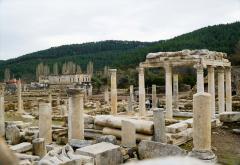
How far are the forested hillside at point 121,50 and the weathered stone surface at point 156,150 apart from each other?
49406 mm

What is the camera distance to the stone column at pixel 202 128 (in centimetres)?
1122

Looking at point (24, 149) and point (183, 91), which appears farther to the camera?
point (183, 91)

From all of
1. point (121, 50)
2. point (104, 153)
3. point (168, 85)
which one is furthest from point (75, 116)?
point (121, 50)

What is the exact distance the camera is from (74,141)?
14031 millimetres

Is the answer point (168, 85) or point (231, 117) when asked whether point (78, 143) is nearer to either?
point (231, 117)

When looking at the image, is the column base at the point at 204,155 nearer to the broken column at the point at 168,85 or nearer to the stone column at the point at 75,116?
the stone column at the point at 75,116

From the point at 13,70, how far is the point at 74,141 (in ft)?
477

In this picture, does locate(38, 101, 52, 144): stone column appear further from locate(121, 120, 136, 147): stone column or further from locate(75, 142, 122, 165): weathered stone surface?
locate(75, 142, 122, 165): weathered stone surface

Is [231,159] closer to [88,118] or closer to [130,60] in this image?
[88,118]

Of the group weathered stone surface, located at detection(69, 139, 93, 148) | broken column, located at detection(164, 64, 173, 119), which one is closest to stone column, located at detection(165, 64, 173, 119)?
broken column, located at detection(164, 64, 173, 119)

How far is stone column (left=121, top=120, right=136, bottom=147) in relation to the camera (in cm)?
1346

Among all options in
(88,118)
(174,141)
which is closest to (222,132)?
(174,141)

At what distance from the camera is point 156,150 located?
39.7 feet

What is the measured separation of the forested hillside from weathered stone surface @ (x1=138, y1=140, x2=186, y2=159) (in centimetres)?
4941
